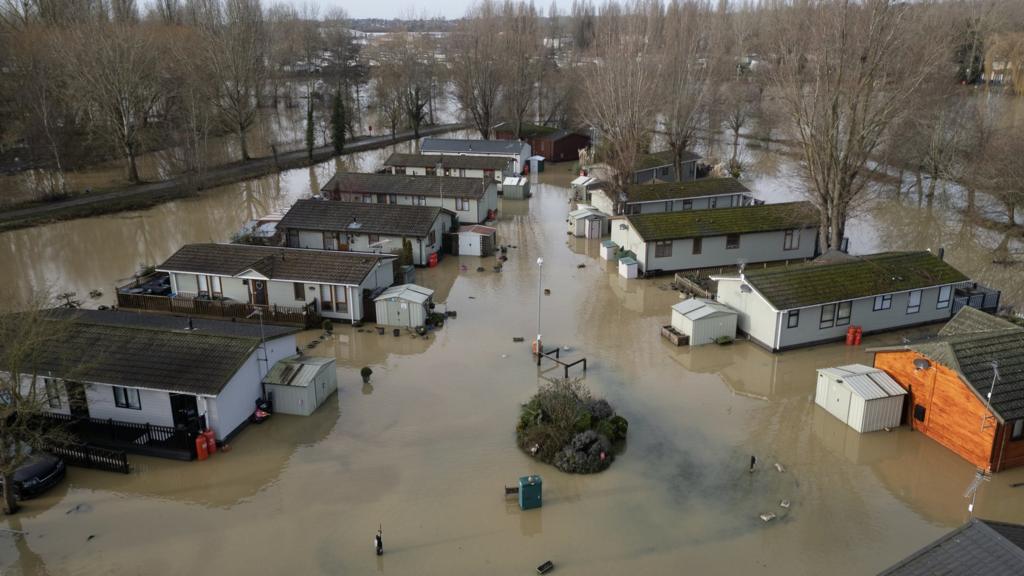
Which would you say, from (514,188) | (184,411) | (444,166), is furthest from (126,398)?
(444,166)

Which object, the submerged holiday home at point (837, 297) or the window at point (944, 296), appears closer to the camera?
the submerged holiday home at point (837, 297)

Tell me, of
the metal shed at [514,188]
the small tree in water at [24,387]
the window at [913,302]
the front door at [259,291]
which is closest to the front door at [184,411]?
the small tree in water at [24,387]

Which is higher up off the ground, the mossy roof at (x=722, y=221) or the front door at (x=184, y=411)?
the mossy roof at (x=722, y=221)

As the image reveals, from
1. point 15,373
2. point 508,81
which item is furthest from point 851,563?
point 508,81

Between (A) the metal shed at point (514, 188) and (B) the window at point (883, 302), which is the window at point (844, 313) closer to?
(B) the window at point (883, 302)

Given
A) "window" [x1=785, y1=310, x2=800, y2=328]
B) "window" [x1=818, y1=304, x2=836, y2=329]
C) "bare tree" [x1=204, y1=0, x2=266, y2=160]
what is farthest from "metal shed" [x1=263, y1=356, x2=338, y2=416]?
"bare tree" [x1=204, y1=0, x2=266, y2=160]

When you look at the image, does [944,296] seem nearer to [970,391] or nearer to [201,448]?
[970,391]

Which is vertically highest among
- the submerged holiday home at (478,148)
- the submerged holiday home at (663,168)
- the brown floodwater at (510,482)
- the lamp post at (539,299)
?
the submerged holiday home at (478,148)
